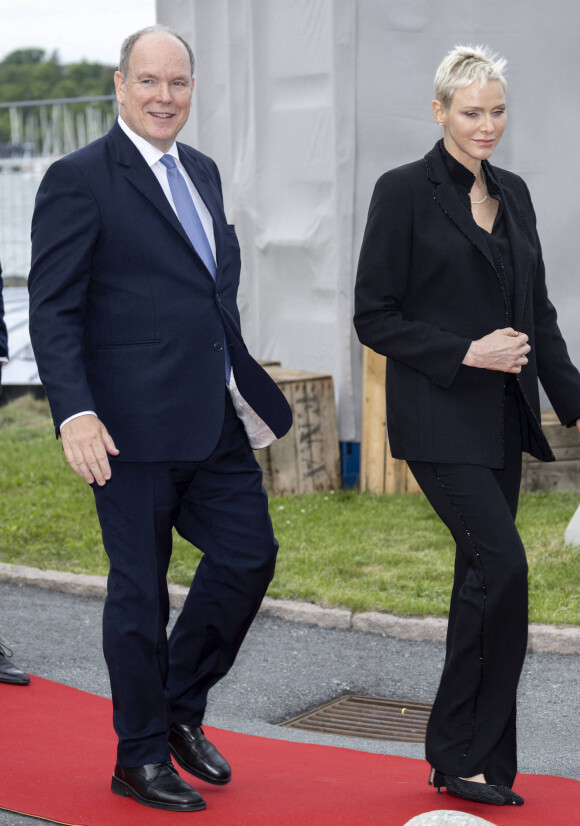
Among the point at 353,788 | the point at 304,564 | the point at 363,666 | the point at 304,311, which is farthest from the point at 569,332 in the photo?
the point at 353,788

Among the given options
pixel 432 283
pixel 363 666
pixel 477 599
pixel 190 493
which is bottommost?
pixel 363 666

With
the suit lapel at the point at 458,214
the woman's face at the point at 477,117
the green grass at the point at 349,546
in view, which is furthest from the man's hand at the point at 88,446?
the green grass at the point at 349,546

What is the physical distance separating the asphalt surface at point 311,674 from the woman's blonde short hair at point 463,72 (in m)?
2.31

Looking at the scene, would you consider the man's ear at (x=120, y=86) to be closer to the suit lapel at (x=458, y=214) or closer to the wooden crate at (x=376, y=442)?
the suit lapel at (x=458, y=214)

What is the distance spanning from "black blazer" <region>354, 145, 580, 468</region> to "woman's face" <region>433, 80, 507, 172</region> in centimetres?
13

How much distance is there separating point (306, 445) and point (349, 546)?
176 centimetres

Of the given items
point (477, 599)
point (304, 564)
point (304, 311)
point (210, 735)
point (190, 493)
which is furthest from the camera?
point (304, 311)

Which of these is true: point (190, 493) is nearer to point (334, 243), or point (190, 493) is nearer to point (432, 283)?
point (432, 283)

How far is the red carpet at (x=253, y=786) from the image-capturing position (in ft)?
11.8

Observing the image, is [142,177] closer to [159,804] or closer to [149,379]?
[149,379]

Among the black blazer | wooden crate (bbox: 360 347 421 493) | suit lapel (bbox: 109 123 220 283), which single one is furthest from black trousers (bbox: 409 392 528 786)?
wooden crate (bbox: 360 347 421 493)

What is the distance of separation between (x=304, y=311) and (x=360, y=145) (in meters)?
1.42

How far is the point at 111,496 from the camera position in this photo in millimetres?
3607

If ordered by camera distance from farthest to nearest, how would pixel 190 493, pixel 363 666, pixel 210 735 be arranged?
pixel 363 666 < pixel 210 735 < pixel 190 493
